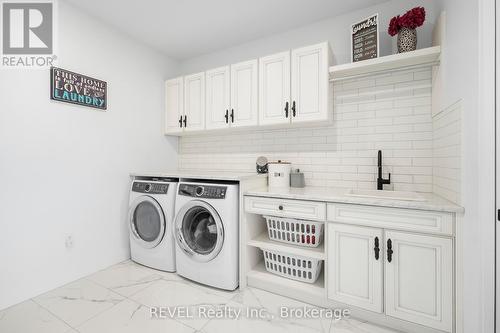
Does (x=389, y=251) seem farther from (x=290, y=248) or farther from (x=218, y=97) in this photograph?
(x=218, y=97)

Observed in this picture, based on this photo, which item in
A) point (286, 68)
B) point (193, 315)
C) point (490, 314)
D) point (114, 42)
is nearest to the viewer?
point (490, 314)

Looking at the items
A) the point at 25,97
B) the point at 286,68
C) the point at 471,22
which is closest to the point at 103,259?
the point at 25,97

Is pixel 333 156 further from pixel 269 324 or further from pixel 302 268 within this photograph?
pixel 269 324

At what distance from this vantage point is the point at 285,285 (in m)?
1.88

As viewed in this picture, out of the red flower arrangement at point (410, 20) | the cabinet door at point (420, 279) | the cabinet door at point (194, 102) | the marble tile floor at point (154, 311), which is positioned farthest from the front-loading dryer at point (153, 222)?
the red flower arrangement at point (410, 20)

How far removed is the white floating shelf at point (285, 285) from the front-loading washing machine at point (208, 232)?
0.19m

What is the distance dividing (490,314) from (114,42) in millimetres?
3594

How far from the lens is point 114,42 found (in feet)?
8.04

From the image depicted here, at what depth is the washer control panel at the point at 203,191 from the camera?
77.6 inches

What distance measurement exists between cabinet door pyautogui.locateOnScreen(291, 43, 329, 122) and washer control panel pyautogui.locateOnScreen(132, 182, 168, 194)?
146 centimetres

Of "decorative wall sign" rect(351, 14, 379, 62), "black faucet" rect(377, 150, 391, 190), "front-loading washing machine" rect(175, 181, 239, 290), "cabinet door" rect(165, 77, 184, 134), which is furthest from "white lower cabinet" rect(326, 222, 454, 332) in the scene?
"cabinet door" rect(165, 77, 184, 134)

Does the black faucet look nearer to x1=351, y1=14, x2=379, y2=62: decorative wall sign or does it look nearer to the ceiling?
x1=351, y1=14, x2=379, y2=62: decorative wall sign

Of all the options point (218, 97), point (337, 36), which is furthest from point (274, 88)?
point (337, 36)

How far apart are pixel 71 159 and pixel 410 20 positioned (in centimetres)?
308
